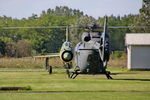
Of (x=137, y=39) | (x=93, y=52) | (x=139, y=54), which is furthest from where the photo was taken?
(x=137, y=39)

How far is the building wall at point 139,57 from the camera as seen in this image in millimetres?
58719

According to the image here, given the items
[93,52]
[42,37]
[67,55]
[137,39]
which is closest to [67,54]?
[67,55]

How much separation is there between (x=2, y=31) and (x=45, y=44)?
2492cm

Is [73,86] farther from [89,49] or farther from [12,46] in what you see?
[12,46]

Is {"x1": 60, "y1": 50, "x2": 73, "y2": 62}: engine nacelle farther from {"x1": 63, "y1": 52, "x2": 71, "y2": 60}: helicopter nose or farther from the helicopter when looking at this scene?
the helicopter

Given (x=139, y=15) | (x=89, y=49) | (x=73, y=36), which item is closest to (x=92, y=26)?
(x=89, y=49)

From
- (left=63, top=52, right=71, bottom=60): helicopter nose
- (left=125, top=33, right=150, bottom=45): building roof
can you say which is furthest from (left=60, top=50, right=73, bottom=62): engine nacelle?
(left=125, top=33, right=150, bottom=45): building roof

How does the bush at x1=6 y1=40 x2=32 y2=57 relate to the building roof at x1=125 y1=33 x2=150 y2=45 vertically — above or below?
below

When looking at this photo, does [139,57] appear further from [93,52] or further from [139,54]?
[93,52]

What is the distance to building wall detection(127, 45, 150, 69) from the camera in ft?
193

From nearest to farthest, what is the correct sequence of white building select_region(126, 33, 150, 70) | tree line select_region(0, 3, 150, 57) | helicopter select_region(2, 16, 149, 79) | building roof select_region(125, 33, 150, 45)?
helicopter select_region(2, 16, 149, 79)
white building select_region(126, 33, 150, 70)
building roof select_region(125, 33, 150, 45)
tree line select_region(0, 3, 150, 57)

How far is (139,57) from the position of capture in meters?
58.9

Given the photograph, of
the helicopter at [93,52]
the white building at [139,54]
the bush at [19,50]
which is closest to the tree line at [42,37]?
the bush at [19,50]

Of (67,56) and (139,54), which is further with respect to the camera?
(139,54)
